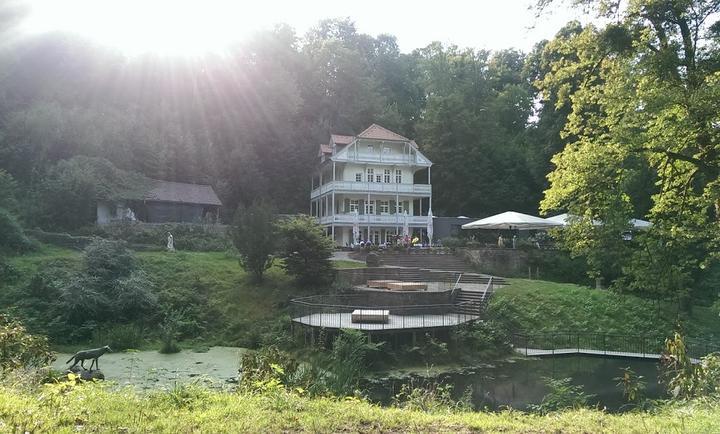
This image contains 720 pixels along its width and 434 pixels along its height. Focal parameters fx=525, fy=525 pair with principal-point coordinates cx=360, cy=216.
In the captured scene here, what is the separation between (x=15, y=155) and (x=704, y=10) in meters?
42.5

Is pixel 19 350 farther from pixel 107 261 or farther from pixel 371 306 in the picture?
pixel 371 306

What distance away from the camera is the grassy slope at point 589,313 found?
23328 mm

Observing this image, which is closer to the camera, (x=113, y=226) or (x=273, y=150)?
(x=113, y=226)

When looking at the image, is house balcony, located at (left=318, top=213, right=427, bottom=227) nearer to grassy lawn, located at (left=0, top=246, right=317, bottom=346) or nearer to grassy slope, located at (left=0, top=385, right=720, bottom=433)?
grassy lawn, located at (left=0, top=246, right=317, bottom=346)

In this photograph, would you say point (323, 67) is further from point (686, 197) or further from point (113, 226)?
point (686, 197)

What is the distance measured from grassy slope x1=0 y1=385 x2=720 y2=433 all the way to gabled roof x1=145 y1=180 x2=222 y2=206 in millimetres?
35275

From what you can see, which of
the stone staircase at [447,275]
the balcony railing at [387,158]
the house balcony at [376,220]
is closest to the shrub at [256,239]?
the stone staircase at [447,275]

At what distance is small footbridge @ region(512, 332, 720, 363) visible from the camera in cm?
2055

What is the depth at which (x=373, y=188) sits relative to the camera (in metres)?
46.6

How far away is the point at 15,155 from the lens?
38406 mm

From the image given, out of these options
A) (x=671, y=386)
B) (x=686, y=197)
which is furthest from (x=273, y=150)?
(x=671, y=386)

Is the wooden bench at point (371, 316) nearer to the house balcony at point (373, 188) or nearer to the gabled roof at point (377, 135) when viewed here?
the house balcony at point (373, 188)

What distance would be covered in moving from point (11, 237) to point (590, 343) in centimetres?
2863

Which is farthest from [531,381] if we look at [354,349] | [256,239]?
[256,239]
